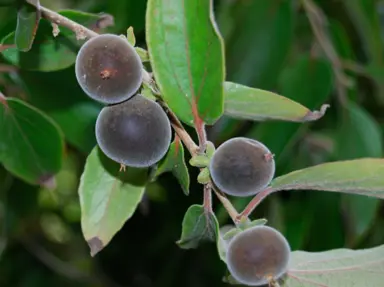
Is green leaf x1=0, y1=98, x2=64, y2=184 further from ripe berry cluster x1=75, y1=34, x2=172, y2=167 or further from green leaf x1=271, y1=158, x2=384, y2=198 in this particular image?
green leaf x1=271, y1=158, x2=384, y2=198

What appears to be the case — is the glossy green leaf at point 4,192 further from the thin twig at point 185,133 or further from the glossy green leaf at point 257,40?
the thin twig at point 185,133

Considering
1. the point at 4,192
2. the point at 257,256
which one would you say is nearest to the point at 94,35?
the point at 257,256

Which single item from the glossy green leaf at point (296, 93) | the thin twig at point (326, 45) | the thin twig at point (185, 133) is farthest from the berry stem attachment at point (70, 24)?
the thin twig at point (326, 45)

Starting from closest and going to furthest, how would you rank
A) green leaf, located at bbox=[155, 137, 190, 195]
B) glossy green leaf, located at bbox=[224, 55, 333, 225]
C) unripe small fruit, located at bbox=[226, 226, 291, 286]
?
unripe small fruit, located at bbox=[226, 226, 291, 286], green leaf, located at bbox=[155, 137, 190, 195], glossy green leaf, located at bbox=[224, 55, 333, 225]

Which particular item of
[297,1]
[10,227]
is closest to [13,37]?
[10,227]

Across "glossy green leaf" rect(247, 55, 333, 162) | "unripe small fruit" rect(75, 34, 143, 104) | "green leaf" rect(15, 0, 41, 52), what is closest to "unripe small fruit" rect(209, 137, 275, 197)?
"unripe small fruit" rect(75, 34, 143, 104)
